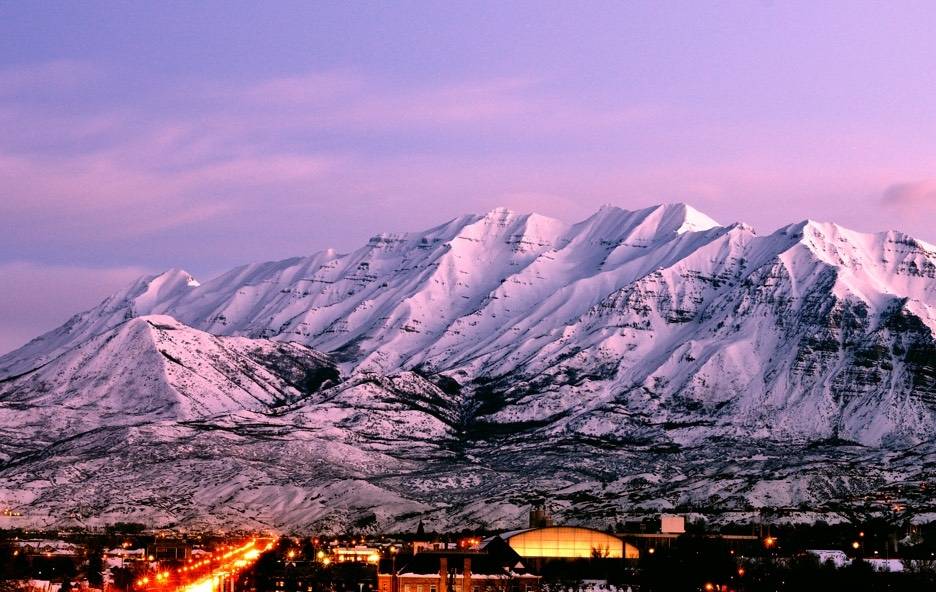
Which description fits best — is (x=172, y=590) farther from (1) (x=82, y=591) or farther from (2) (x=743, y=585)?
(2) (x=743, y=585)

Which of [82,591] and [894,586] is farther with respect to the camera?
[82,591]

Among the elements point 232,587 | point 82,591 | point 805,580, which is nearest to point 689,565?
point 805,580

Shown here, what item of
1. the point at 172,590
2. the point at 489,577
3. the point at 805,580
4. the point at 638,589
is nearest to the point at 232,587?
the point at 172,590

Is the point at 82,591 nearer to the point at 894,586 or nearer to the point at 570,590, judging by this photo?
the point at 570,590

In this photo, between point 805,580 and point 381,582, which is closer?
point 805,580

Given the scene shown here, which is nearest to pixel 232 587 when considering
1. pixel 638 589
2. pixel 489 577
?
pixel 489 577

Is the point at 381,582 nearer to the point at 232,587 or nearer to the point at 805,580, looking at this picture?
the point at 232,587

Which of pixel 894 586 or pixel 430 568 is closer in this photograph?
pixel 894 586
